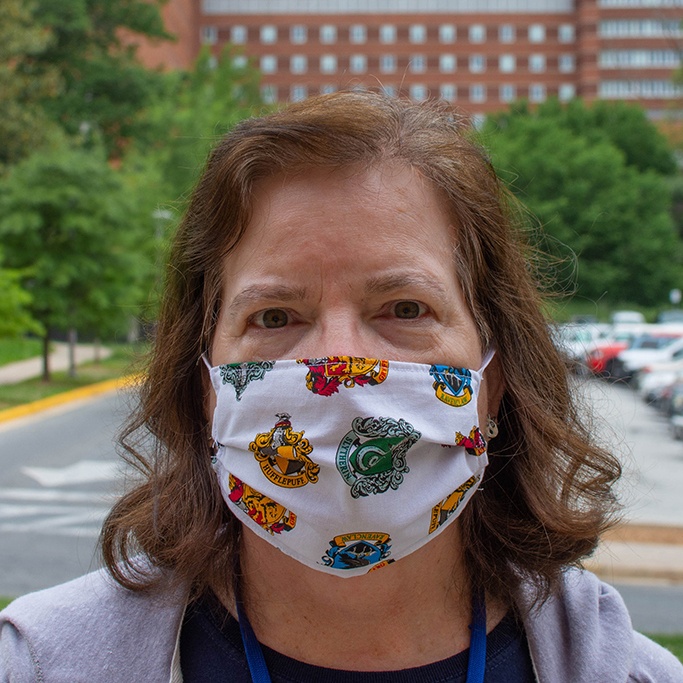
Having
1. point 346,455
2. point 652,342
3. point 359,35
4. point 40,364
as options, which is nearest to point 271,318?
point 346,455

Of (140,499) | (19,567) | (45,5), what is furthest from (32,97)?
(140,499)

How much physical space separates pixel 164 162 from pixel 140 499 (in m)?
32.4

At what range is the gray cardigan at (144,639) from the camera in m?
1.77

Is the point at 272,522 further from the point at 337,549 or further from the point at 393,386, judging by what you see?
the point at 393,386

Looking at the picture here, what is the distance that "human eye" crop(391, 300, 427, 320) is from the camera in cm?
185

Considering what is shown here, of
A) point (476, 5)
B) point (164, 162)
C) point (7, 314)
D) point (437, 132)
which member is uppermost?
point (476, 5)

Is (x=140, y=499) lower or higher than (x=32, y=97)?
lower

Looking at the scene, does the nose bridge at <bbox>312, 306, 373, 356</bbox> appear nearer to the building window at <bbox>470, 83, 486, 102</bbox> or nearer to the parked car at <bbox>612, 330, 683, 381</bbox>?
the parked car at <bbox>612, 330, 683, 381</bbox>

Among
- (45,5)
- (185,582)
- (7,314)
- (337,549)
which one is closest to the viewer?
(337,549)

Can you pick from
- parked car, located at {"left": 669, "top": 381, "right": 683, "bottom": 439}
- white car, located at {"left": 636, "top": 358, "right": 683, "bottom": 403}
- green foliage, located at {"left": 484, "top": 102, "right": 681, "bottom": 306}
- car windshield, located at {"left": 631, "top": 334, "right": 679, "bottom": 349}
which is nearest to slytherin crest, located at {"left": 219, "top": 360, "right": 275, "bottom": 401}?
parked car, located at {"left": 669, "top": 381, "right": 683, "bottom": 439}

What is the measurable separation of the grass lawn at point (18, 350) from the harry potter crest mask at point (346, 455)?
28.3m

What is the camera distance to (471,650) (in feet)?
6.12

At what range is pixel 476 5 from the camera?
306 ft

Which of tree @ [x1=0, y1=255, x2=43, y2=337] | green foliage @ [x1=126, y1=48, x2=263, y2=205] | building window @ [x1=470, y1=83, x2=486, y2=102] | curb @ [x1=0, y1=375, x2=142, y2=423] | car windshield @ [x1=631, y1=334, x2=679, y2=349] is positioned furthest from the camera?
building window @ [x1=470, y1=83, x2=486, y2=102]
